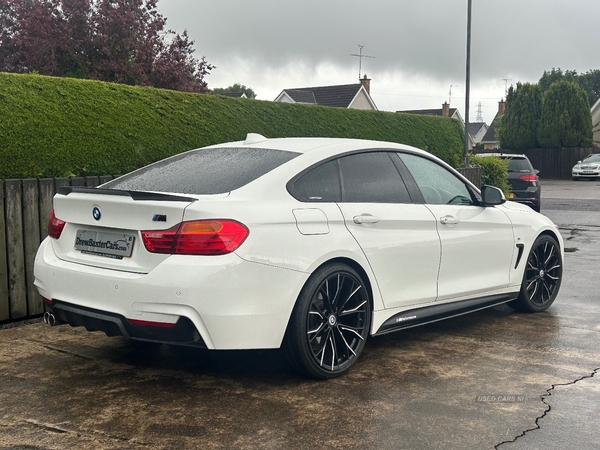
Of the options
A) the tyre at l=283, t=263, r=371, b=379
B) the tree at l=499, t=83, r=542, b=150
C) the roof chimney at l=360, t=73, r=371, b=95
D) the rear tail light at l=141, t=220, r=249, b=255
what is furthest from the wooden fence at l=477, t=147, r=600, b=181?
the rear tail light at l=141, t=220, r=249, b=255

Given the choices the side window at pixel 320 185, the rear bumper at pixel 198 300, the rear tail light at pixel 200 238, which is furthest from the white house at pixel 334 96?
the rear tail light at pixel 200 238

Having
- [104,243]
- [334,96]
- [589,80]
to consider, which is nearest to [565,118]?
[334,96]

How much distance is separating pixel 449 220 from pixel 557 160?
132 feet

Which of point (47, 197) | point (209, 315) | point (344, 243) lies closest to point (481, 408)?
point (344, 243)

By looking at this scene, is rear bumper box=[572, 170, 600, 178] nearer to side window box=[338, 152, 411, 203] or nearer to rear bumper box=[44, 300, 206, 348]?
side window box=[338, 152, 411, 203]

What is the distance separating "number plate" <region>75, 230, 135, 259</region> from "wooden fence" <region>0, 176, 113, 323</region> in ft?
6.45

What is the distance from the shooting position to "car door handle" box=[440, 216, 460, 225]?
19.4 ft

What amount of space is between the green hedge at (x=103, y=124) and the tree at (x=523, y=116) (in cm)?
3568

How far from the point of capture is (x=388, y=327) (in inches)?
213

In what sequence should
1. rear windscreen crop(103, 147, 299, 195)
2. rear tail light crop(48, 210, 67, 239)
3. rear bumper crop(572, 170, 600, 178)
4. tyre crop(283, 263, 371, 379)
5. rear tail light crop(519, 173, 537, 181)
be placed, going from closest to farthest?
tyre crop(283, 263, 371, 379)
rear windscreen crop(103, 147, 299, 195)
rear tail light crop(48, 210, 67, 239)
rear tail light crop(519, 173, 537, 181)
rear bumper crop(572, 170, 600, 178)

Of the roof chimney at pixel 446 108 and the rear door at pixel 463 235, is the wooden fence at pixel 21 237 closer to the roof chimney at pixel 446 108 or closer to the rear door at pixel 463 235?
the rear door at pixel 463 235

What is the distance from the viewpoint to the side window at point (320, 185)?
16.4 feet

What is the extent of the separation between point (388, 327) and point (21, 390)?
97.1 inches

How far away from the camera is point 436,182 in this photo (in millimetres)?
6191
